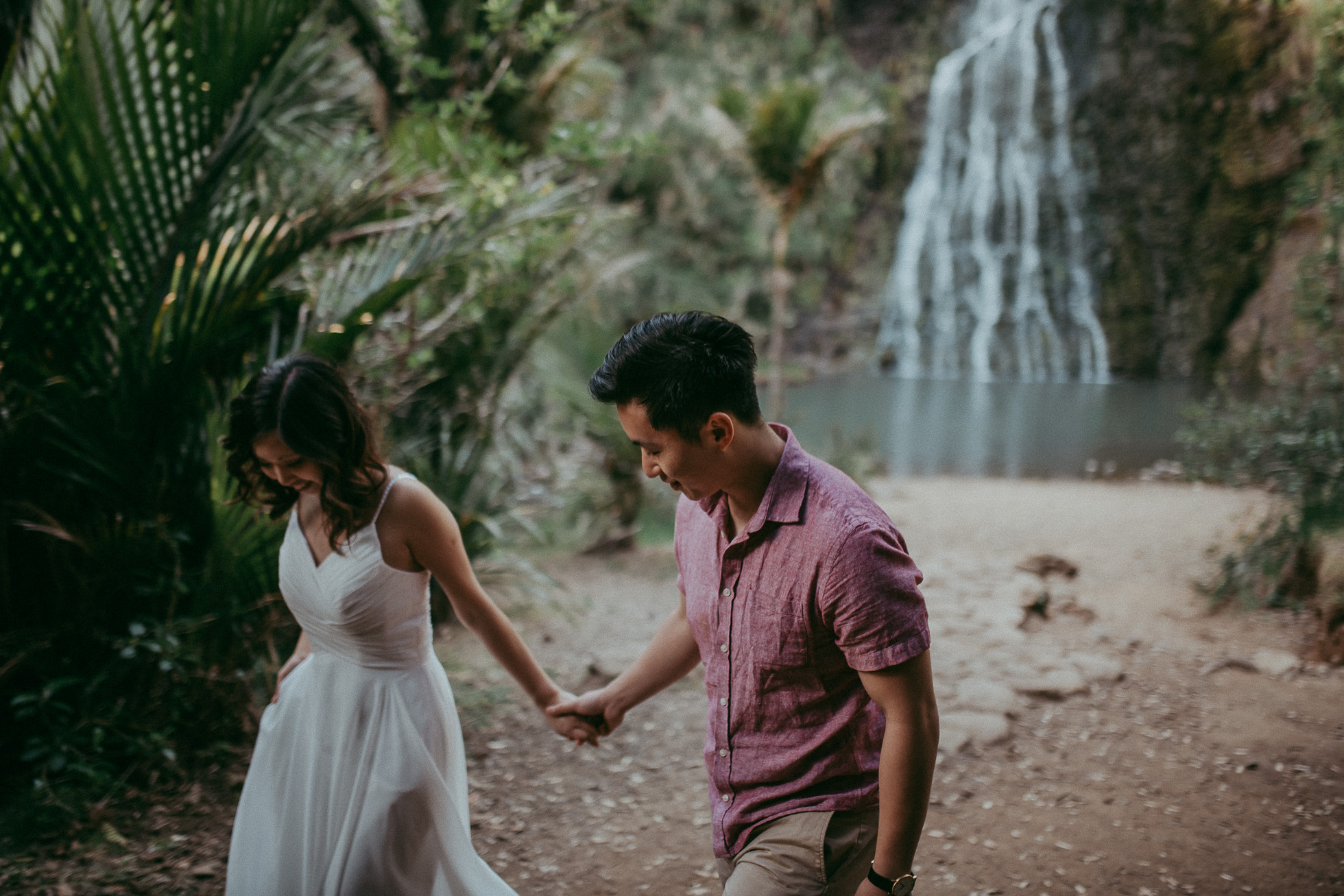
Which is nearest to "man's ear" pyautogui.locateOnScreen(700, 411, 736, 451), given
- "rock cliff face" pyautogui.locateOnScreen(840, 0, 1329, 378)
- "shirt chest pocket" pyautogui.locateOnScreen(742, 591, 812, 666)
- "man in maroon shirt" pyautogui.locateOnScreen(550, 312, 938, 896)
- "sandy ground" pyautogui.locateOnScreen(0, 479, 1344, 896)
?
"man in maroon shirt" pyautogui.locateOnScreen(550, 312, 938, 896)

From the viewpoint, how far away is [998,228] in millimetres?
22531

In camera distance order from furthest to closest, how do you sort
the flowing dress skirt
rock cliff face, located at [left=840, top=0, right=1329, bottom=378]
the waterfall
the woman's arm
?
the waterfall → rock cliff face, located at [left=840, top=0, right=1329, bottom=378] → the woman's arm → the flowing dress skirt

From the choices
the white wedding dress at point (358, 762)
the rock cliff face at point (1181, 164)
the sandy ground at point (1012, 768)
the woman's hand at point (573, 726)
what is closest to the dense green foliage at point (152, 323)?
the sandy ground at point (1012, 768)

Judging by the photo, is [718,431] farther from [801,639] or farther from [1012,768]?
[1012,768]

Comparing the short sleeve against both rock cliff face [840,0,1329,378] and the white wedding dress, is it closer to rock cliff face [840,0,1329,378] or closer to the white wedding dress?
the white wedding dress

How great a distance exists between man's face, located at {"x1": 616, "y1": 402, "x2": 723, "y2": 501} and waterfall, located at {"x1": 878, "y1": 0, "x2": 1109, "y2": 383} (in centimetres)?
2177

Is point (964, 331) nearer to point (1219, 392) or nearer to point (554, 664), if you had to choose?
Result: point (1219, 392)

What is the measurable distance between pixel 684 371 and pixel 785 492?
28 cm

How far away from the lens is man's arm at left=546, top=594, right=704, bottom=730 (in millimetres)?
1921

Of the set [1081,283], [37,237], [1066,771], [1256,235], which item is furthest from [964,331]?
[37,237]

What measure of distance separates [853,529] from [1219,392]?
6412 mm

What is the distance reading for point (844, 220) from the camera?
2478 cm

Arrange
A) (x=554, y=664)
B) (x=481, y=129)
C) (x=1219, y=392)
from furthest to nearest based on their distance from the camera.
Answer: (x=1219, y=392) < (x=481, y=129) < (x=554, y=664)

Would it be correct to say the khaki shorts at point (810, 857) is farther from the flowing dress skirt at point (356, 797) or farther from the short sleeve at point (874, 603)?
the flowing dress skirt at point (356, 797)
